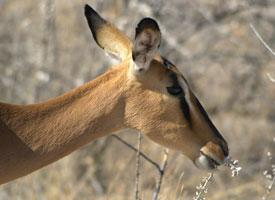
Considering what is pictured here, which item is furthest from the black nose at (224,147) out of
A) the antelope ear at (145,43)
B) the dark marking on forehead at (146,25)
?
the dark marking on forehead at (146,25)

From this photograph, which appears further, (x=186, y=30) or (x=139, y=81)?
(x=186, y=30)

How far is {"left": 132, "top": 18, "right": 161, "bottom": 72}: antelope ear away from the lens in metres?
6.06

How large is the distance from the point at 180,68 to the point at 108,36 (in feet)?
17.3

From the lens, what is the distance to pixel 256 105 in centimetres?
1270

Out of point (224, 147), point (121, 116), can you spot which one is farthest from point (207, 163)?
point (121, 116)

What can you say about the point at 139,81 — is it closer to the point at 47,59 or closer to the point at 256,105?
the point at 47,59

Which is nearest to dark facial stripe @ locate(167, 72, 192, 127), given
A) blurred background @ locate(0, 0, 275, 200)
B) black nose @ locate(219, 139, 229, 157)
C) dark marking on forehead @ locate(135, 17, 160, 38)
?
black nose @ locate(219, 139, 229, 157)

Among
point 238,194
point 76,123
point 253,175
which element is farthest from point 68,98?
point 253,175

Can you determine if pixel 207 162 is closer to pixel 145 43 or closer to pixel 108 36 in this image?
pixel 145 43

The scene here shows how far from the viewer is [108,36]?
268 inches

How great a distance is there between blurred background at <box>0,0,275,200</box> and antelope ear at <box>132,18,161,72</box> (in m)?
3.50

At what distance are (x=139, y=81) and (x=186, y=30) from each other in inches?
196

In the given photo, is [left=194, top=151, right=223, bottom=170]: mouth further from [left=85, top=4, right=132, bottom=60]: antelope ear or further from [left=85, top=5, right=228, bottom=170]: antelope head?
[left=85, top=4, right=132, bottom=60]: antelope ear

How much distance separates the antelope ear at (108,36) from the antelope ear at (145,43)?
A: 13.6 inches
